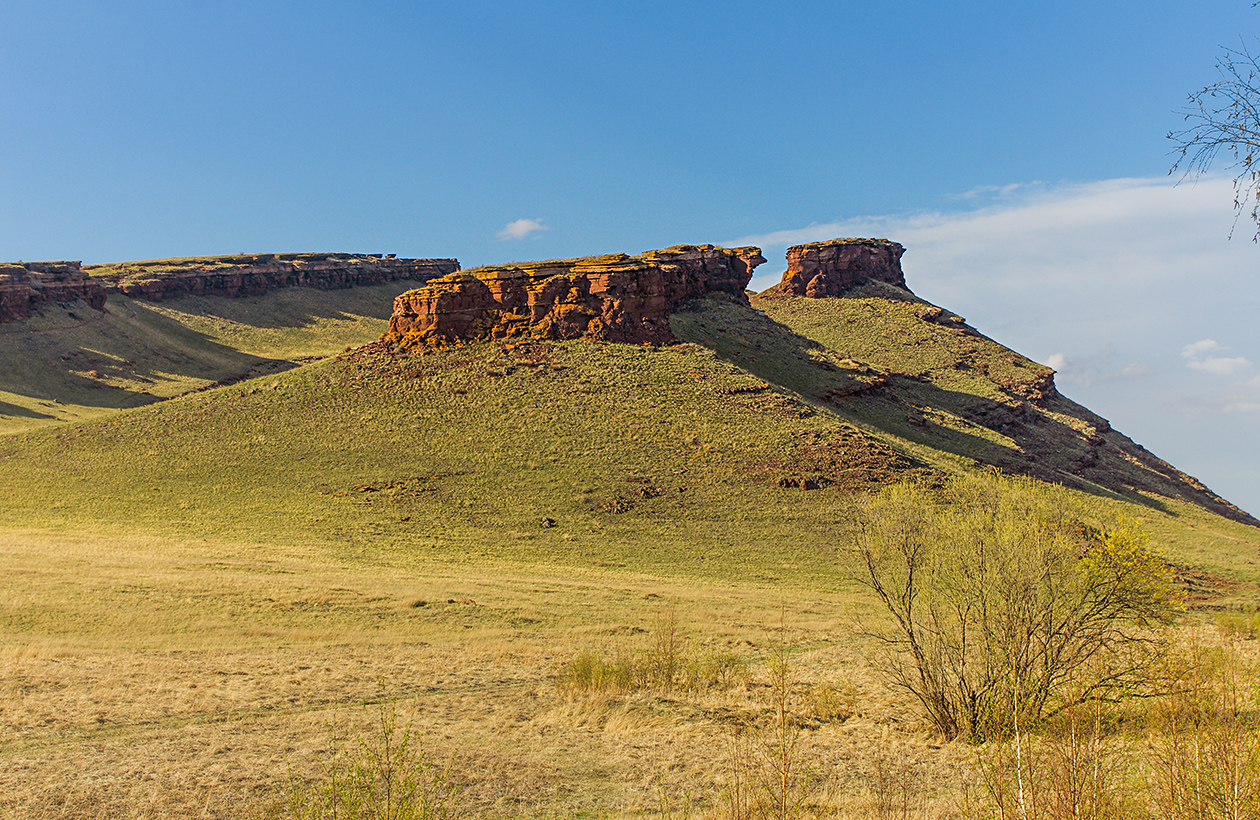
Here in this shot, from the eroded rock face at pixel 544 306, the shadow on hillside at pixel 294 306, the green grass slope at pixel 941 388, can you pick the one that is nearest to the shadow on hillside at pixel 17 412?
the eroded rock face at pixel 544 306

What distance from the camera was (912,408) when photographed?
5509cm

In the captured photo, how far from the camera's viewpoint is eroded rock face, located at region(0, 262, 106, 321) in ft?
260

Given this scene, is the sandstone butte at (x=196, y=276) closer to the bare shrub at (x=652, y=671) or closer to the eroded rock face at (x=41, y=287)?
the eroded rock face at (x=41, y=287)

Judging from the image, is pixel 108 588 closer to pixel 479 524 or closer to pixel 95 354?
pixel 479 524

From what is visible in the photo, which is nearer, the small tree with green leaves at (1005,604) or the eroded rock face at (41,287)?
the small tree with green leaves at (1005,604)

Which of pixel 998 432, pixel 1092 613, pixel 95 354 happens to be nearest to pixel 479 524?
pixel 1092 613

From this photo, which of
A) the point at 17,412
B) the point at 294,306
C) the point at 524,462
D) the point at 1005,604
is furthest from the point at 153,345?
the point at 1005,604

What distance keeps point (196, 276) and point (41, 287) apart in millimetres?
26837

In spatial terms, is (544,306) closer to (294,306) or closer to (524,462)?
(524,462)

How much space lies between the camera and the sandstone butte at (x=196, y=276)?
82500mm

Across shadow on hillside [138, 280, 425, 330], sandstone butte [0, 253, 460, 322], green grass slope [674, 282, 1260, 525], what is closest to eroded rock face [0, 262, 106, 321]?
sandstone butte [0, 253, 460, 322]

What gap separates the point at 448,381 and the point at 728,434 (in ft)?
55.2

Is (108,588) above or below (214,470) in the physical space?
below

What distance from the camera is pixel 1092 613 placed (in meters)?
12.5
